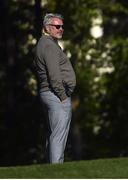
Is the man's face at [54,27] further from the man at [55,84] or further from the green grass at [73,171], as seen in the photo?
the green grass at [73,171]

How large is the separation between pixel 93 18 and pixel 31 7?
1920mm

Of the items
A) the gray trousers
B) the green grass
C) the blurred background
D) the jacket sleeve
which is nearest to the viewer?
the green grass

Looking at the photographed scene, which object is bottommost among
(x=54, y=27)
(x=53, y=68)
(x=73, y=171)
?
(x=73, y=171)

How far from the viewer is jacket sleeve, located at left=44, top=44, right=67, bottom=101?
10.0 meters

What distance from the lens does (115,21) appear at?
85.1 feet

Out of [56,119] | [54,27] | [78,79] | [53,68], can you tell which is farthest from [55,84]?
[78,79]

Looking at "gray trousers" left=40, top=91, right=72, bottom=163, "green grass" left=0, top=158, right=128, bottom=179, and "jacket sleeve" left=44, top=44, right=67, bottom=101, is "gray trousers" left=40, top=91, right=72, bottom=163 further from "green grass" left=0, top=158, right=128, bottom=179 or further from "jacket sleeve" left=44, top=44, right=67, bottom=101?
"green grass" left=0, top=158, right=128, bottom=179

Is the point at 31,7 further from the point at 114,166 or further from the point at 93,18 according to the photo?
the point at 114,166

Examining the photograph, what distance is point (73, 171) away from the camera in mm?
9109

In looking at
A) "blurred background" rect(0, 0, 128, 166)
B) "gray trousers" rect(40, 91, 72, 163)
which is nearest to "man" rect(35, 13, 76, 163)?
"gray trousers" rect(40, 91, 72, 163)

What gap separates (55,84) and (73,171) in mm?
1302

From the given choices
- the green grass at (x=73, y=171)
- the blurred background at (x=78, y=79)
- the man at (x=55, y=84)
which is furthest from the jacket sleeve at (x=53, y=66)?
the blurred background at (x=78, y=79)

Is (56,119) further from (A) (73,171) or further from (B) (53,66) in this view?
(A) (73,171)

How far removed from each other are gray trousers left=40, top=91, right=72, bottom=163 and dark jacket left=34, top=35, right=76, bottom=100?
0.25 ft
